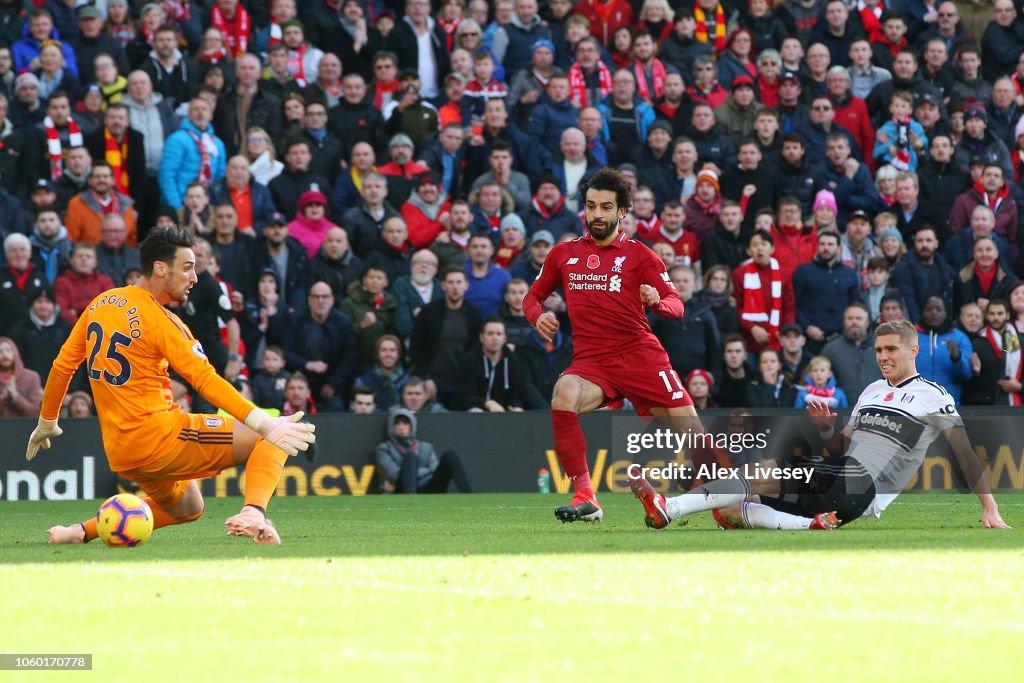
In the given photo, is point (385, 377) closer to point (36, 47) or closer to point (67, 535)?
point (36, 47)

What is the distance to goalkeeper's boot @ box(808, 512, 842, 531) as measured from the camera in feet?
32.0

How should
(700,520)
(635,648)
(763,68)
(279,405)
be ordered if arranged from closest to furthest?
1. (635,648)
2. (700,520)
3. (279,405)
4. (763,68)

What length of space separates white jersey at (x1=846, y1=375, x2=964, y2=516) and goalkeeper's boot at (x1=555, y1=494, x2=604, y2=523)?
1.63 m

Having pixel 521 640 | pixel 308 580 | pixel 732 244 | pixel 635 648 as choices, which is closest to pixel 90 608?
pixel 308 580

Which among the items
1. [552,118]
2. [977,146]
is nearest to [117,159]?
[552,118]

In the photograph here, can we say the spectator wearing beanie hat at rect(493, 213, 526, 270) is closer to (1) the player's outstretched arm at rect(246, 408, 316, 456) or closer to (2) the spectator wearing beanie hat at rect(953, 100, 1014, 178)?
(2) the spectator wearing beanie hat at rect(953, 100, 1014, 178)

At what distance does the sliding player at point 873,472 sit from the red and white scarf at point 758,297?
23.0ft

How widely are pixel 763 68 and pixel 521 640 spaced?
→ 1533 centimetres

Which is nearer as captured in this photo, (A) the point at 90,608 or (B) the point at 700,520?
(A) the point at 90,608

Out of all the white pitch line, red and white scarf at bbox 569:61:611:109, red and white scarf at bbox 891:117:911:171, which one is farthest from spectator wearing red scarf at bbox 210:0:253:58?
the white pitch line

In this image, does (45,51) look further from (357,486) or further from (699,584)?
(699,584)

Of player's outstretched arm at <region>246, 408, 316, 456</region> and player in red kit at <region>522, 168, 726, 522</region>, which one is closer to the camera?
player's outstretched arm at <region>246, 408, 316, 456</region>

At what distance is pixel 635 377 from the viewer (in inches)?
409

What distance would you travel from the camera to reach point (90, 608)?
19.4 feet
